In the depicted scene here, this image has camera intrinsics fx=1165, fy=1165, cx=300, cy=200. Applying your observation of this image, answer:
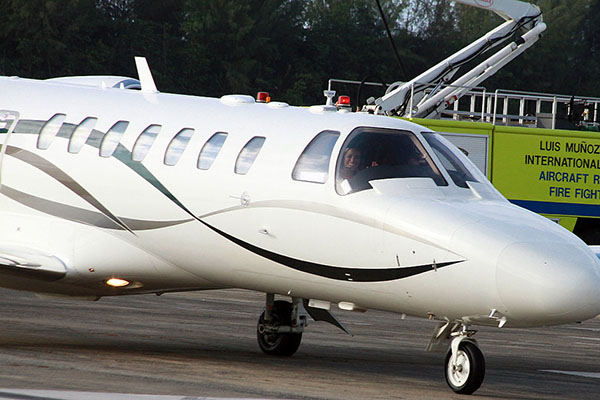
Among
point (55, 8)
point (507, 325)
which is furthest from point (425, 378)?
point (55, 8)

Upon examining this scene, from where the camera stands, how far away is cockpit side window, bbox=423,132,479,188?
10430 mm

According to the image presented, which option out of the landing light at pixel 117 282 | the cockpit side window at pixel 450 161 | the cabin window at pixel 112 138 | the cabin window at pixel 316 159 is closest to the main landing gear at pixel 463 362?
the cockpit side window at pixel 450 161

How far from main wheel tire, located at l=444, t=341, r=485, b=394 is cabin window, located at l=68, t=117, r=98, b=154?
4.59 meters

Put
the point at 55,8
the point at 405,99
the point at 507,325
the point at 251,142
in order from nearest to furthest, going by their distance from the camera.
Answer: the point at 507,325 → the point at 251,142 → the point at 405,99 → the point at 55,8

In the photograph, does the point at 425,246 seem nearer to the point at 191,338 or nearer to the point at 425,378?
the point at 425,378

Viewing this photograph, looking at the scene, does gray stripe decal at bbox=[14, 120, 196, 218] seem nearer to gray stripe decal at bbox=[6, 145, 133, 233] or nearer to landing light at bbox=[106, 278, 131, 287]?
gray stripe decal at bbox=[6, 145, 133, 233]

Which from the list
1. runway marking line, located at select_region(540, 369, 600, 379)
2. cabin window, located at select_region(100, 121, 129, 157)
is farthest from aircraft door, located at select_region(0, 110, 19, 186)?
runway marking line, located at select_region(540, 369, 600, 379)

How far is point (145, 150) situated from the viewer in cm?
1182

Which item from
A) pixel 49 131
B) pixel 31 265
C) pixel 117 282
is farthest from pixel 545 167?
pixel 31 265

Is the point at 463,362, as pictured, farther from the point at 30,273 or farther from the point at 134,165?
the point at 30,273

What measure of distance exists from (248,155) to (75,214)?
2069mm

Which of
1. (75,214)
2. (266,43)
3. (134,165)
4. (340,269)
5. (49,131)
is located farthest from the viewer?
(266,43)

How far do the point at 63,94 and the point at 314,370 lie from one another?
4.08 meters

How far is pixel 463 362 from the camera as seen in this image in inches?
388
